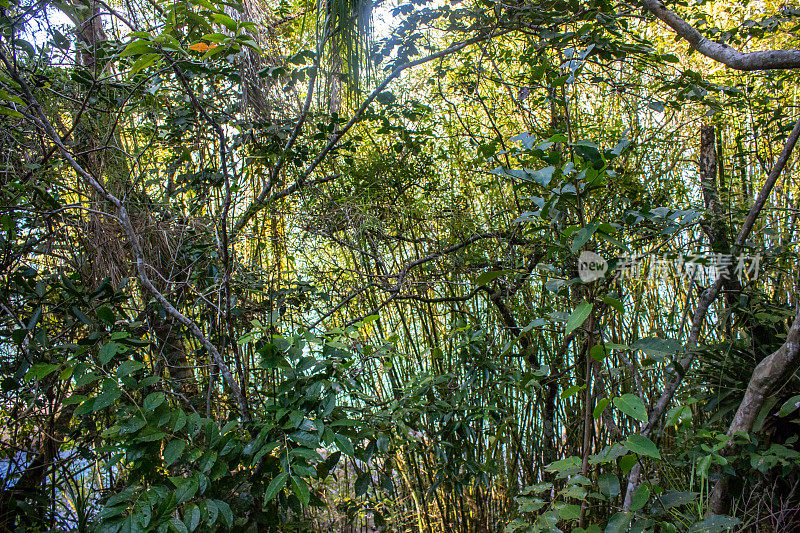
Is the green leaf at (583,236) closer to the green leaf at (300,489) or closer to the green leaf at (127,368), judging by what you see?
the green leaf at (300,489)

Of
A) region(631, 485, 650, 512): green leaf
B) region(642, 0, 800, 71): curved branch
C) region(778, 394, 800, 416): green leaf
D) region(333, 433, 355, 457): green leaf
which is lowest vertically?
region(778, 394, 800, 416): green leaf

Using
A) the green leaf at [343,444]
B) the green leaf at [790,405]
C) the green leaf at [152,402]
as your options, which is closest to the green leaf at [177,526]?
the green leaf at [152,402]

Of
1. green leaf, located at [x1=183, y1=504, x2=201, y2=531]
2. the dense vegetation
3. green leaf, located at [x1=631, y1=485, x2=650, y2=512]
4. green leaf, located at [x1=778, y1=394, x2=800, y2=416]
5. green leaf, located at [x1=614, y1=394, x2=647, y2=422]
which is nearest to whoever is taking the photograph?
green leaf, located at [x1=614, y1=394, x2=647, y2=422]

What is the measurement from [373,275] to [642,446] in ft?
3.53

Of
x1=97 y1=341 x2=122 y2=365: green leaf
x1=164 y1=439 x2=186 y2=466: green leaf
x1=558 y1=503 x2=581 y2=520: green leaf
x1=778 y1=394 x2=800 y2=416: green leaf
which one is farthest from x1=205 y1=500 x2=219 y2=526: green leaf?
x1=778 y1=394 x2=800 y2=416: green leaf

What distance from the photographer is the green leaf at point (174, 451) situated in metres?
1.07

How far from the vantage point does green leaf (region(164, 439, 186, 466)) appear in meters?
1.07

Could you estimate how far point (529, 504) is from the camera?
103cm

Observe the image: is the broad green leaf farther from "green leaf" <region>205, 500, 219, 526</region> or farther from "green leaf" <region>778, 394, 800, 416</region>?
"green leaf" <region>205, 500, 219, 526</region>

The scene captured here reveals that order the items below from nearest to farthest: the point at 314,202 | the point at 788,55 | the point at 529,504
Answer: the point at 529,504
the point at 788,55
the point at 314,202

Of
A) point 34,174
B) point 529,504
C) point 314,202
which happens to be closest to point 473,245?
point 314,202

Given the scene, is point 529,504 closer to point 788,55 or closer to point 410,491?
point 410,491

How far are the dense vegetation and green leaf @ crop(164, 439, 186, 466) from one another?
11 millimetres

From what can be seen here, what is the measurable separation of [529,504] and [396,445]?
58 cm
